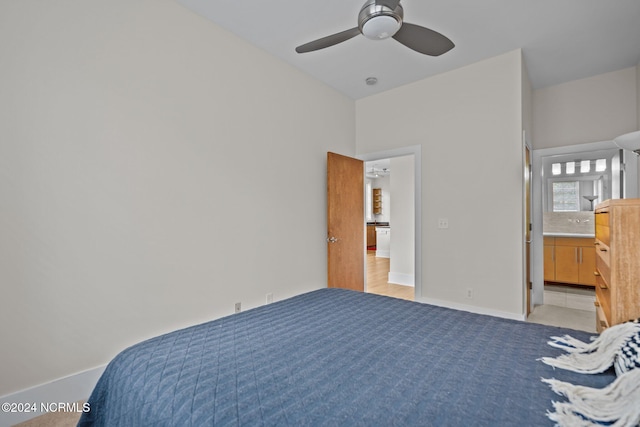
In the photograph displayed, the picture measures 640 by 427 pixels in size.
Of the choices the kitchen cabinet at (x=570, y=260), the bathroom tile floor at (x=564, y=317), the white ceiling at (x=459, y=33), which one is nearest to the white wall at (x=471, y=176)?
the white ceiling at (x=459, y=33)

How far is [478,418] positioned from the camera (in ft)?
2.77

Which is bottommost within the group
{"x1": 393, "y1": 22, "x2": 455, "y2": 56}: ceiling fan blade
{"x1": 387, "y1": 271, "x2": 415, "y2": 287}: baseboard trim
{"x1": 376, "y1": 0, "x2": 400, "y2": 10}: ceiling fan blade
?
{"x1": 387, "y1": 271, "x2": 415, "y2": 287}: baseboard trim

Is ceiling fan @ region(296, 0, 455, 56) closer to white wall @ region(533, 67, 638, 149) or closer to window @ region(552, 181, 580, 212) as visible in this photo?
white wall @ region(533, 67, 638, 149)

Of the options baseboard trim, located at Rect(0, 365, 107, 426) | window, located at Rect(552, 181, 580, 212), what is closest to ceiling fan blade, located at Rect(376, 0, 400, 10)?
baseboard trim, located at Rect(0, 365, 107, 426)

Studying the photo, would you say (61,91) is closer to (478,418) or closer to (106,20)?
(106,20)

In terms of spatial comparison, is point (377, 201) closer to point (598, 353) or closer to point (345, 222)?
point (345, 222)

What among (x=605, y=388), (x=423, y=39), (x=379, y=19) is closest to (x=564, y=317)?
(x=605, y=388)

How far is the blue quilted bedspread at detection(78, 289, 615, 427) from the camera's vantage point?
87 cm

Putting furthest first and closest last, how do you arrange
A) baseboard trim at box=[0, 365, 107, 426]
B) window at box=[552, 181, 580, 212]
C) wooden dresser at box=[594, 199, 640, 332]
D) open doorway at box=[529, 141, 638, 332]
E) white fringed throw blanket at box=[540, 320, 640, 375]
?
1. window at box=[552, 181, 580, 212]
2. open doorway at box=[529, 141, 638, 332]
3. baseboard trim at box=[0, 365, 107, 426]
4. wooden dresser at box=[594, 199, 640, 332]
5. white fringed throw blanket at box=[540, 320, 640, 375]

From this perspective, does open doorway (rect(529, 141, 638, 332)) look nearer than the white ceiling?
Answer: No

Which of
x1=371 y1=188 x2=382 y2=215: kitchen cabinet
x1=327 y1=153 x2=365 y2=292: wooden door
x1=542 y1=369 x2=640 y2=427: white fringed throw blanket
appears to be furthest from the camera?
x1=371 y1=188 x2=382 y2=215: kitchen cabinet

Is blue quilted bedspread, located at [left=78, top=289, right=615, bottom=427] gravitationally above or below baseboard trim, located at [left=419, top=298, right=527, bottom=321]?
above

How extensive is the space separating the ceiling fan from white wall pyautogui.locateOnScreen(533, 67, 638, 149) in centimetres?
272

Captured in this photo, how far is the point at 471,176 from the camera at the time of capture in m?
3.41
